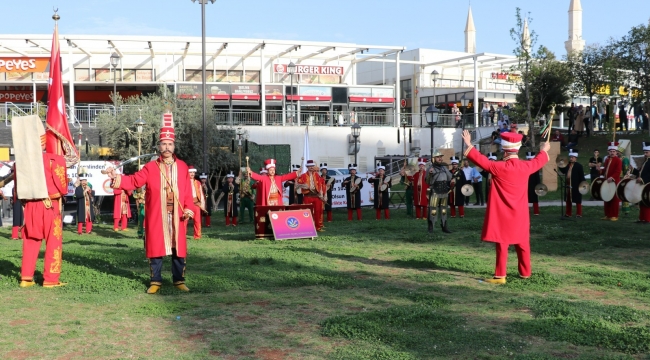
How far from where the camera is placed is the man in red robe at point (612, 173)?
1803 centimetres

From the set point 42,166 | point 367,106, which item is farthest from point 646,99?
point 42,166

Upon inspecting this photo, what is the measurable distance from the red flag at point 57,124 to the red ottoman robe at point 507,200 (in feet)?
18.4

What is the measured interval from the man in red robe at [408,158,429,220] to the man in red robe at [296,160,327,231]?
329 cm

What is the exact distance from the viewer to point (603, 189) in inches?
708

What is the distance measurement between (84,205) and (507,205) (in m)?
12.9

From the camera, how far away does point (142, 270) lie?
36.9 feet

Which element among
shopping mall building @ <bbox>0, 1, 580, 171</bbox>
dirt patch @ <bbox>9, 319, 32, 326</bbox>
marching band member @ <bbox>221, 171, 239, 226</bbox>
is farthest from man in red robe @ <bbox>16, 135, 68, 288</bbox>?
shopping mall building @ <bbox>0, 1, 580, 171</bbox>

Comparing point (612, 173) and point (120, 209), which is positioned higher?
point (612, 173)

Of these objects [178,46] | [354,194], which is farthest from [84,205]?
[178,46]

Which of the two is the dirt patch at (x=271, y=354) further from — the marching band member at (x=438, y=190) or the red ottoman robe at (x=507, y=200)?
the marching band member at (x=438, y=190)

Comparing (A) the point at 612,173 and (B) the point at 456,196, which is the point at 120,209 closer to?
(B) the point at 456,196

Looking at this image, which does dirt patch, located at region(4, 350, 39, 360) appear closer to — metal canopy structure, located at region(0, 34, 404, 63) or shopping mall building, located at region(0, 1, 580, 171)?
shopping mall building, located at region(0, 1, 580, 171)

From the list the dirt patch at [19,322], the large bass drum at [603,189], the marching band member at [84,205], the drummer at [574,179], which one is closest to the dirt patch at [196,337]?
the dirt patch at [19,322]

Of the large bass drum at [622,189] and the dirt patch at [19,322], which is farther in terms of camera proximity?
the large bass drum at [622,189]
